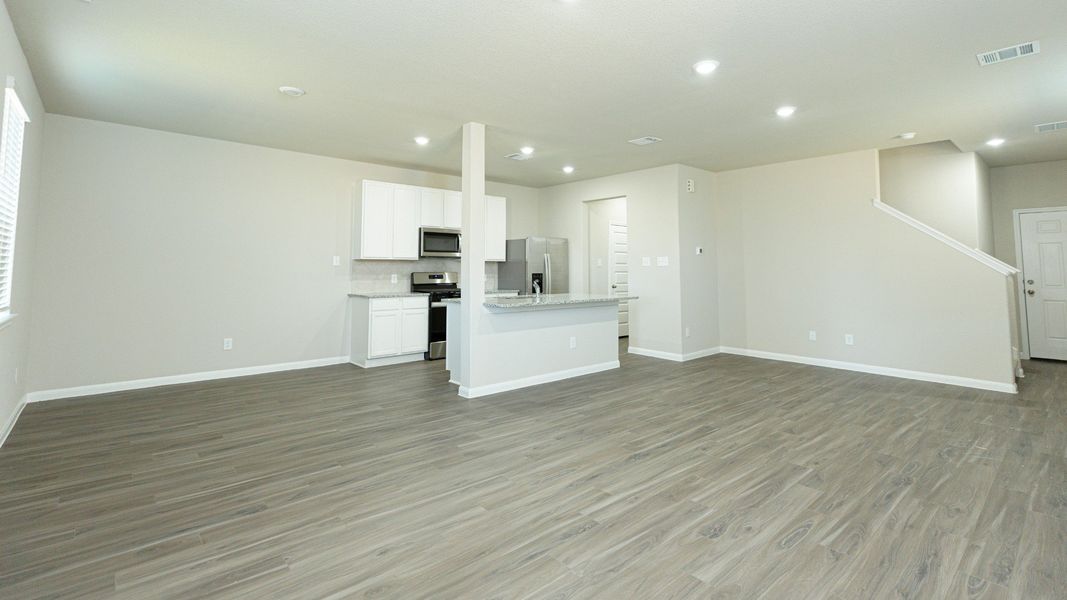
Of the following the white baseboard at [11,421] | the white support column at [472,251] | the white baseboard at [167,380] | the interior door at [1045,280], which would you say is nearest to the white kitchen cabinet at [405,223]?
the white baseboard at [167,380]

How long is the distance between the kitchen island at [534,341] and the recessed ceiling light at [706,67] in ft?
8.07

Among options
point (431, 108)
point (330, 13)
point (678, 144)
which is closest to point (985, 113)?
point (678, 144)

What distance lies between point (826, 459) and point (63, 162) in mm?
6781

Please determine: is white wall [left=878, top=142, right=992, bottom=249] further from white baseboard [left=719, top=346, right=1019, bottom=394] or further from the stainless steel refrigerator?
the stainless steel refrigerator

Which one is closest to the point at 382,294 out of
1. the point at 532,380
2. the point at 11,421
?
the point at 532,380

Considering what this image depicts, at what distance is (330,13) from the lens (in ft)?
8.53

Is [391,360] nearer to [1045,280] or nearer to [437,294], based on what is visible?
[437,294]

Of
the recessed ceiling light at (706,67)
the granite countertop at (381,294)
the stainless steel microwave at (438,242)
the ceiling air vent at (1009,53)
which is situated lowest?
the granite countertop at (381,294)

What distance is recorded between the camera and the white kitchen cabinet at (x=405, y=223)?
19.9 ft

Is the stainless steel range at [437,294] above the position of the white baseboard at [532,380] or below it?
above

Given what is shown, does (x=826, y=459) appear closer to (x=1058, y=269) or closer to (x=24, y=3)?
(x=24, y=3)

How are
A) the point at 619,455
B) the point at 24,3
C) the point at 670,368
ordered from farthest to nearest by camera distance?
the point at 670,368
the point at 619,455
the point at 24,3

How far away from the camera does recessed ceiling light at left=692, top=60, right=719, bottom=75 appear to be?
3.18 m

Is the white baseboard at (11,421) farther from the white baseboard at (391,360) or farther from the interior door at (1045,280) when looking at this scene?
the interior door at (1045,280)
